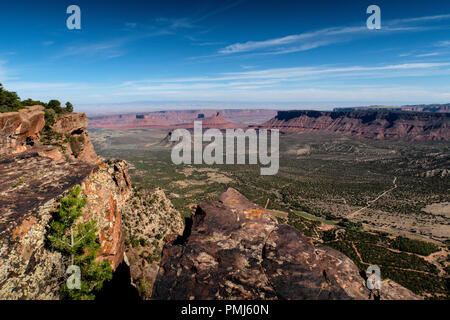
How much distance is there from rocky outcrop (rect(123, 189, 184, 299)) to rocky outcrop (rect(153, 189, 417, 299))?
7561 millimetres

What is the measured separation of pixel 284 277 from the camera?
10.2 m

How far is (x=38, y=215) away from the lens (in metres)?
11.5

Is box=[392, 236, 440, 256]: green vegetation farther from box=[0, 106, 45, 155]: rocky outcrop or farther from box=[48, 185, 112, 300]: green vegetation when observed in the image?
box=[0, 106, 45, 155]: rocky outcrop

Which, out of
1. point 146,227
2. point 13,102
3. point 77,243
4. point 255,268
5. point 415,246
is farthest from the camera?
point 415,246

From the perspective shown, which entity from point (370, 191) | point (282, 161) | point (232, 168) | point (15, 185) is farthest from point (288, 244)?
point (282, 161)

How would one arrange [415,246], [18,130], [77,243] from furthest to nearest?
[415,246] < [18,130] < [77,243]

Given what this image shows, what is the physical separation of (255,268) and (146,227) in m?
A: 20.9

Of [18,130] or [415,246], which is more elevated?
[18,130]

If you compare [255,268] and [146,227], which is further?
[146,227]

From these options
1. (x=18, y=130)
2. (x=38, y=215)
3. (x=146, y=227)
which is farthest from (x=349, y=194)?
(x=18, y=130)

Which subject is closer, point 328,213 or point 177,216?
point 177,216

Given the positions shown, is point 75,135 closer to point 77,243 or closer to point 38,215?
point 38,215
